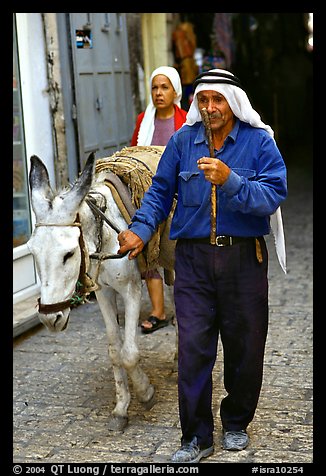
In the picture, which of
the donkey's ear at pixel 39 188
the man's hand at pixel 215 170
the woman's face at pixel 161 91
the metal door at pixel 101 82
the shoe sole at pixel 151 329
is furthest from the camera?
the metal door at pixel 101 82

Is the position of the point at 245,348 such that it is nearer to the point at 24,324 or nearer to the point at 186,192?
the point at 186,192

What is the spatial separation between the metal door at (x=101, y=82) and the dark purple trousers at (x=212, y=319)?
3331 mm

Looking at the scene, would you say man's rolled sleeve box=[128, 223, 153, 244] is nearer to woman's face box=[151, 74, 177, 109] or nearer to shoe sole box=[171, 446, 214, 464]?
shoe sole box=[171, 446, 214, 464]

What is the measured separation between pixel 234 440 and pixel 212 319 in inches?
28.0

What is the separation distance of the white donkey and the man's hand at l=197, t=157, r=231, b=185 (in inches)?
23.7

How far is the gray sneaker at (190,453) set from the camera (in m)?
4.07

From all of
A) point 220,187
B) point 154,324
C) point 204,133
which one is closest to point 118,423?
point 220,187

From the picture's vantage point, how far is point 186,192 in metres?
3.93

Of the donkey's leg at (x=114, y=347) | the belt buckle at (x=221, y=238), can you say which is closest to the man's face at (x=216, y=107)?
the belt buckle at (x=221, y=238)

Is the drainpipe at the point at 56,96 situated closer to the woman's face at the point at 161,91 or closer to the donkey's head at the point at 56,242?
the woman's face at the point at 161,91

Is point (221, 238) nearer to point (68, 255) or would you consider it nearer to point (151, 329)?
point (68, 255)

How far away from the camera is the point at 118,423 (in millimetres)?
4598
